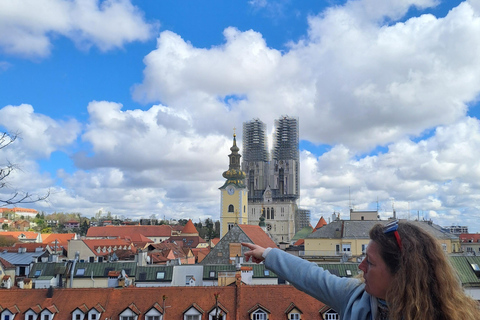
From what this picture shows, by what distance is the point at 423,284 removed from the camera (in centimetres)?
223

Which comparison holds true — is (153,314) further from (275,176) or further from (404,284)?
(275,176)

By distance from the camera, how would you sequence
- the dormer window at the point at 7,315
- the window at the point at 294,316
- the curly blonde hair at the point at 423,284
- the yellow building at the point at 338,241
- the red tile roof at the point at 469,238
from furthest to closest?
the red tile roof at the point at 469,238, the yellow building at the point at 338,241, the dormer window at the point at 7,315, the window at the point at 294,316, the curly blonde hair at the point at 423,284

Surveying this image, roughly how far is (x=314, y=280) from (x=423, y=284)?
0.71 m

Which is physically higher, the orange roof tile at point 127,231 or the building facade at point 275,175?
the building facade at point 275,175

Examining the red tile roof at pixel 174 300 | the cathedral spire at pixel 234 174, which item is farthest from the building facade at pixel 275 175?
the red tile roof at pixel 174 300

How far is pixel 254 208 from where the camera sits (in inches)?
3957

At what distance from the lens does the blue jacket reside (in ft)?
8.10

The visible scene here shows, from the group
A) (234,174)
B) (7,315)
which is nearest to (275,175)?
(234,174)

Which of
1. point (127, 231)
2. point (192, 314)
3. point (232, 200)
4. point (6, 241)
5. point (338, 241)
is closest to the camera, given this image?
point (192, 314)

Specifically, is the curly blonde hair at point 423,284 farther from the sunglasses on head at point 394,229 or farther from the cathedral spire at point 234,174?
the cathedral spire at point 234,174

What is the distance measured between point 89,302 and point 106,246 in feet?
150

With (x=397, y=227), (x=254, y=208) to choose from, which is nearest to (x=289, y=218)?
(x=254, y=208)

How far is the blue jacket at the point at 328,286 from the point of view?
247 cm

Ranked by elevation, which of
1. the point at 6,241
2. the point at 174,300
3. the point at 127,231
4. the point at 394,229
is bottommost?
the point at 174,300
